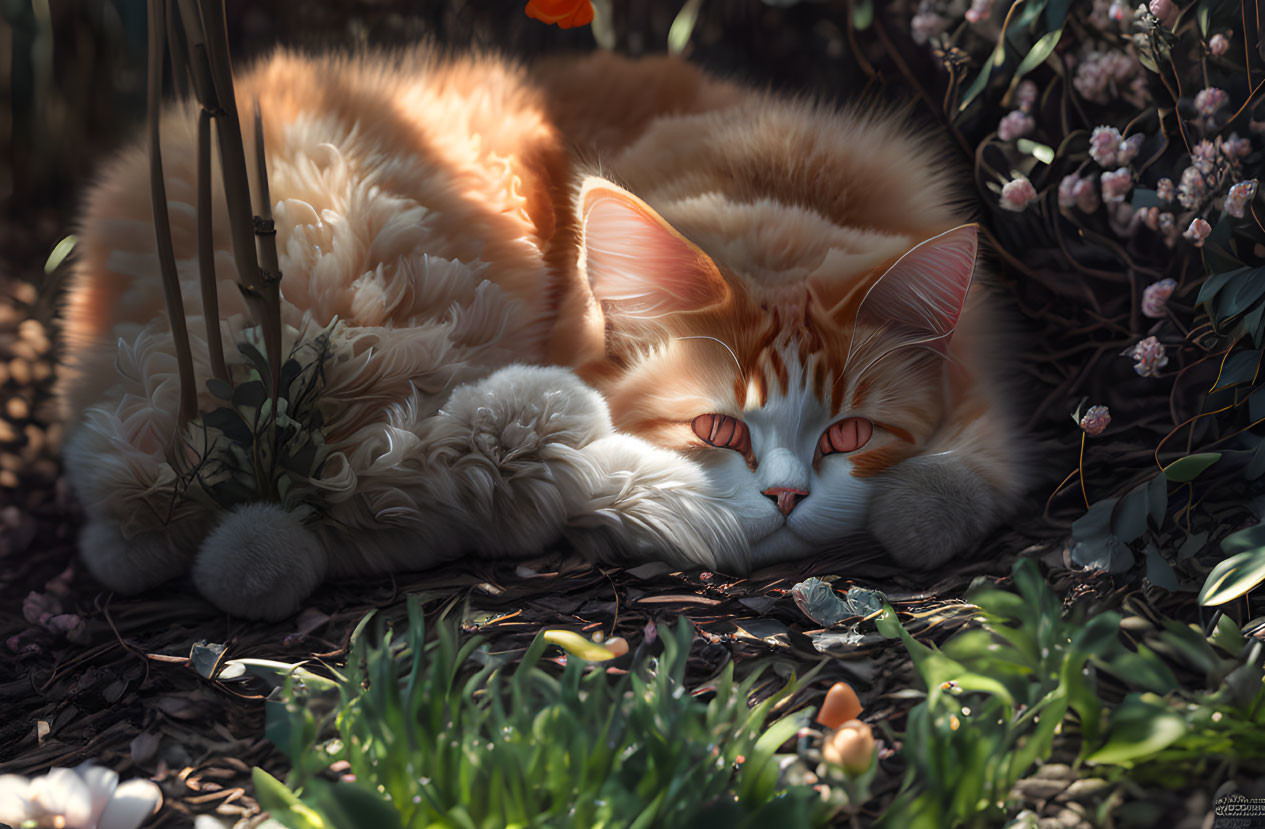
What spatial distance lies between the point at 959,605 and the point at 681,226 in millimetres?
651

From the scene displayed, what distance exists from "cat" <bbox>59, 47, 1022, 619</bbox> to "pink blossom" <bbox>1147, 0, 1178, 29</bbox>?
1.23ft

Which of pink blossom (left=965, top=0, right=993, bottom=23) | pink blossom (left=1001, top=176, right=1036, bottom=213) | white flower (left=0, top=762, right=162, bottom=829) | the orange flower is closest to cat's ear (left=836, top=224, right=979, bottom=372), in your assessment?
pink blossom (left=1001, top=176, right=1036, bottom=213)

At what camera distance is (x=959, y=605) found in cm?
98

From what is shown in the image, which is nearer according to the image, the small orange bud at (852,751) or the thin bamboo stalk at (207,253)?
the small orange bud at (852,751)

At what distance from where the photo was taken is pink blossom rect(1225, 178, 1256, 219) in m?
0.99

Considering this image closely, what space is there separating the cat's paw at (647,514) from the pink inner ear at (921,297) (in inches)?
11.4

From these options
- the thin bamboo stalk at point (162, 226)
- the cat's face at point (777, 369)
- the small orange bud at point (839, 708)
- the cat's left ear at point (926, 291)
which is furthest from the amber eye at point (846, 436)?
the thin bamboo stalk at point (162, 226)

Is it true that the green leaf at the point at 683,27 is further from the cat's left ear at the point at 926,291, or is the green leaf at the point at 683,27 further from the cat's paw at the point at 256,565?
the cat's paw at the point at 256,565

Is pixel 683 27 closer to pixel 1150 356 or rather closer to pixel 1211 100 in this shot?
pixel 1211 100

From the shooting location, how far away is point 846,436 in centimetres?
119

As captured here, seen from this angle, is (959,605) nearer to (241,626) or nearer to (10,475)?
Answer: (241,626)

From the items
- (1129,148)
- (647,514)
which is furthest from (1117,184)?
(647,514)

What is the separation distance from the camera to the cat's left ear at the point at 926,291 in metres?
1.06

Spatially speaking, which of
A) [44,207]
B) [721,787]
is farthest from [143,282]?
[721,787]
